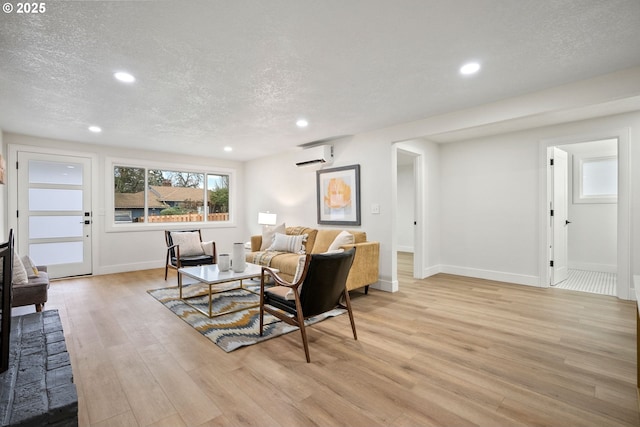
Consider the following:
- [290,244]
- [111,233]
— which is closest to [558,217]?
[290,244]

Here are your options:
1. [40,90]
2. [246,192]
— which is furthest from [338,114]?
[246,192]

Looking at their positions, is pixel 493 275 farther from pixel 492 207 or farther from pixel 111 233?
pixel 111 233

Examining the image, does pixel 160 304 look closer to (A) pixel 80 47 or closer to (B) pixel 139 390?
(B) pixel 139 390

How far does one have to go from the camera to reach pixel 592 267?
5.45 meters

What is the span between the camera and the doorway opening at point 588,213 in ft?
15.5

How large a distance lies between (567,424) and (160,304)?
154 inches

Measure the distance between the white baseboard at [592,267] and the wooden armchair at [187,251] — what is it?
6.49 meters

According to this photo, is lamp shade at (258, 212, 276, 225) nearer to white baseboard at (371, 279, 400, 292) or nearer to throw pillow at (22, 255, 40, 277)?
white baseboard at (371, 279, 400, 292)

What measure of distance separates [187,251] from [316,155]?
105 inches

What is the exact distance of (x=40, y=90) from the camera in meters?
2.99

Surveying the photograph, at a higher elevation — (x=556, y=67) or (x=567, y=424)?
(x=556, y=67)

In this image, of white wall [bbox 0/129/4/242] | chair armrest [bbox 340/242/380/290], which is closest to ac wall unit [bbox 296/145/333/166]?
A: chair armrest [bbox 340/242/380/290]

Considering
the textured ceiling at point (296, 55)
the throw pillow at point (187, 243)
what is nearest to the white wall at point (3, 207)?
the textured ceiling at point (296, 55)

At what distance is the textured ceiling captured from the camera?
184 centimetres
